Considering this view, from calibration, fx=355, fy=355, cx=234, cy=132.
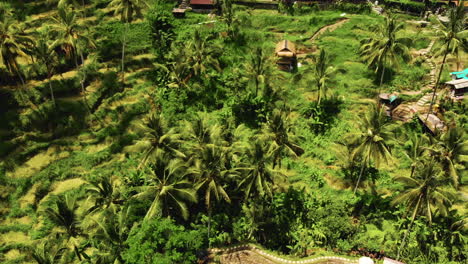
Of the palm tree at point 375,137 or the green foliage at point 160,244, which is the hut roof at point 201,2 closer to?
the palm tree at point 375,137

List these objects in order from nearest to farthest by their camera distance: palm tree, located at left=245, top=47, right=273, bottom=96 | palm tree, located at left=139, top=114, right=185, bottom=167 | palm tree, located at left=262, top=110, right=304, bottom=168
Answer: palm tree, located at left=139, top=114, right=185, bottom=167 → palm tree, located at left=262, top=110, right=304, bottom=168 → palm tree, located at left=245, top=47, right=273, bottom=96

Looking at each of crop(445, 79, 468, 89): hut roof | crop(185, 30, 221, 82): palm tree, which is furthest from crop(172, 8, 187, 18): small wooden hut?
crop(445, 79, 468, 89): hut roof

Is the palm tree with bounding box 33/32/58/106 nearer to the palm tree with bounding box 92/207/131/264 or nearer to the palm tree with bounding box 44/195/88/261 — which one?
the palm tree with bounding box 44/195/88/261

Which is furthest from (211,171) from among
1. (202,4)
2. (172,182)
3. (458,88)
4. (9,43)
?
(202,4)

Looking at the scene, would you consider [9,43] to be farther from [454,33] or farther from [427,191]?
[454,33]

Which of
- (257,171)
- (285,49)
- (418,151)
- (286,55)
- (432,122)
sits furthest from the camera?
(285,49)

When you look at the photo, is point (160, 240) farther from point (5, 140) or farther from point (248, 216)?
point (5, 140)

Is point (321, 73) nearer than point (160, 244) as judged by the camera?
No
